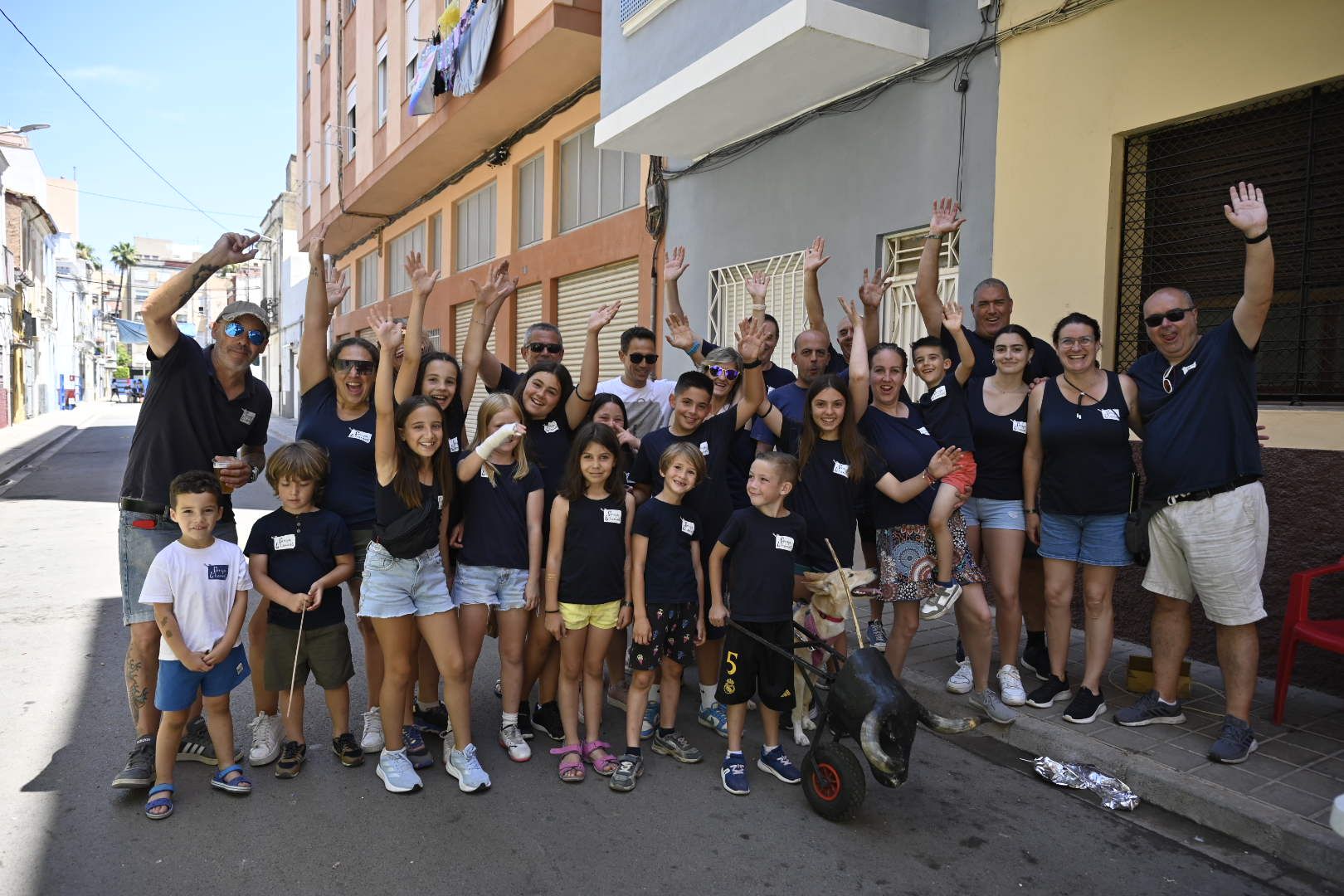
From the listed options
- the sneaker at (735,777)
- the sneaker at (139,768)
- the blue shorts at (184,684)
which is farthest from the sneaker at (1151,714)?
the sneaker at (139,768)

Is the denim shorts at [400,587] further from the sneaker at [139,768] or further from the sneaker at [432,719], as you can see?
the sneaker at [139,768]

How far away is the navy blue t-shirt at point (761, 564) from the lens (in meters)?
3.83

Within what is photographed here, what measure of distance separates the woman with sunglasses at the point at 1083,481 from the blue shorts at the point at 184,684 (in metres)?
3.85

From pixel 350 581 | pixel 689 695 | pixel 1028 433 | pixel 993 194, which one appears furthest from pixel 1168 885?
pixel 993 194

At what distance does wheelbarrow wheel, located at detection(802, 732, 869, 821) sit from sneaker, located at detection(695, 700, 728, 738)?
2.70ft

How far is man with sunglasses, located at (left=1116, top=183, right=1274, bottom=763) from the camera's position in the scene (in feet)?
13.0

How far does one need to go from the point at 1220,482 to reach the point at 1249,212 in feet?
3.84

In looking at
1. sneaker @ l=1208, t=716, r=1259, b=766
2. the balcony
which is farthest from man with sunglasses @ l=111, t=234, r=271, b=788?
the balcony

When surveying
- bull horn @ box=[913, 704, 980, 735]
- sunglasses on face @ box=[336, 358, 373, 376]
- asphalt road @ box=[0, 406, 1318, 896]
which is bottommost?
asphalt road @ box=[0, 406, 1318, 896]

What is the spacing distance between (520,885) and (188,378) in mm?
2549

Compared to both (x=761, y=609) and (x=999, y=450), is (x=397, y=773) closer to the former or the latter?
(x=761, y=609)

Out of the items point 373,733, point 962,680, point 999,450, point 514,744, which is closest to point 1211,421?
point 999,450

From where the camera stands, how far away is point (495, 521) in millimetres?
4086

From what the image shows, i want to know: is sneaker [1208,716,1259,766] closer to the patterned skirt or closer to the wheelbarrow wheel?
the patterned skirt
